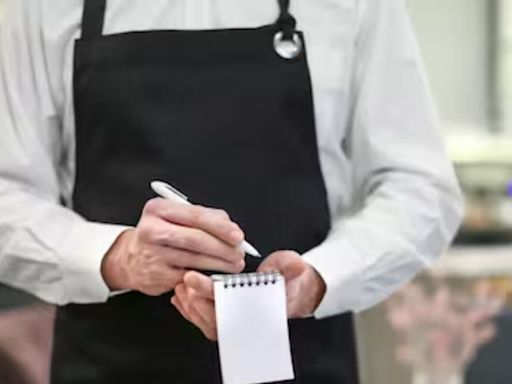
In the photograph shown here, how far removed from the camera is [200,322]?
91cm

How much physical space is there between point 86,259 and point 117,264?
3 cm

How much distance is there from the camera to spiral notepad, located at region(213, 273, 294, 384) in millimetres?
883

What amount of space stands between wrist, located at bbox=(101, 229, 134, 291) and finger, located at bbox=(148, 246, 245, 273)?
6 centimetres

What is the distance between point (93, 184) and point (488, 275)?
1791 millimetres

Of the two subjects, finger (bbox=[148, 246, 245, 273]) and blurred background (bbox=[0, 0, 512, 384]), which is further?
blurred background (bbox=[0, 0, 512, 384])

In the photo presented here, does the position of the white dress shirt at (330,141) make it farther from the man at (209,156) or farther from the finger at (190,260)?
the finger at (190,260)

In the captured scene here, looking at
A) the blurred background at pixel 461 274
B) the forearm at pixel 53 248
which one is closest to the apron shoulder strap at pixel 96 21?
the forearm at pixel 53 248

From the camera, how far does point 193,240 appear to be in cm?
89

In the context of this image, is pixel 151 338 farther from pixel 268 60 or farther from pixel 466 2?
pixel 466 2

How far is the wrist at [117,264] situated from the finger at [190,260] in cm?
6

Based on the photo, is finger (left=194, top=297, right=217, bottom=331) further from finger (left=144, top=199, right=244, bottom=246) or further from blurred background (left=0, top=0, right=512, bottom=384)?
blurred background (left=0, top=0, right=512, bottom=384)

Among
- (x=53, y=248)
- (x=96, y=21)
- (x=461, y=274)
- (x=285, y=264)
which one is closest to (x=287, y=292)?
(x=285, y=264)

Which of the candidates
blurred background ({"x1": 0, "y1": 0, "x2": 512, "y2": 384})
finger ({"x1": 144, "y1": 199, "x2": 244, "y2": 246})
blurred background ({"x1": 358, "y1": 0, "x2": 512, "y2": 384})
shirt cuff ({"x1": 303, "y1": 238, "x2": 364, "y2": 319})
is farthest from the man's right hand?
blurred background ({"x1": 358, "y1": 0, "x2": 512, "y2": 384})

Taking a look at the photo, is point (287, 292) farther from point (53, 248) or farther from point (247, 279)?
point (53, 248)
